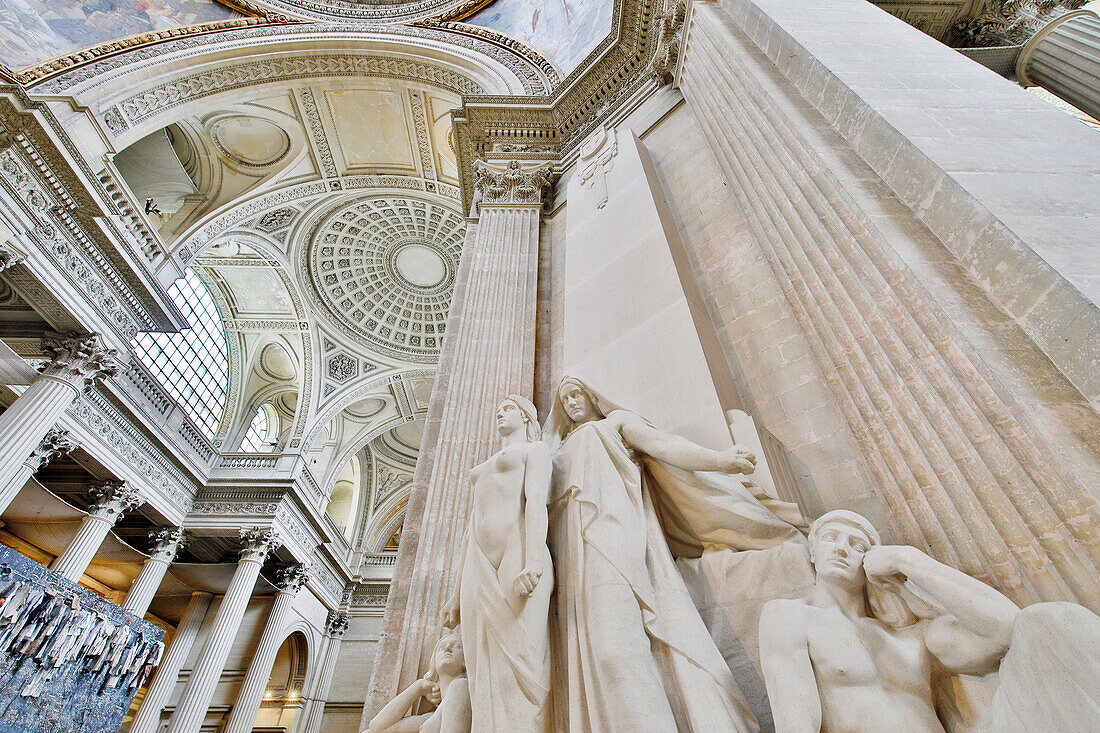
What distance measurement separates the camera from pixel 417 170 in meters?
12.6

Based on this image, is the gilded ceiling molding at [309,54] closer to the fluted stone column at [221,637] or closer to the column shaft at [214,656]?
the fluted stone column at [221,637]

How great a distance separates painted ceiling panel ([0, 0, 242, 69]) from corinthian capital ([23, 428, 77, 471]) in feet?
19.1

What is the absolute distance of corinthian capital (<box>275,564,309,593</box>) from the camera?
1260 centimetres

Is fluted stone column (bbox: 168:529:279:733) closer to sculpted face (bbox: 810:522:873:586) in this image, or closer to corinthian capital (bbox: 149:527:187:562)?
corinthian capital (bbox: 149:527:187:562)

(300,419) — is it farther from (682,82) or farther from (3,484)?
(682,82)

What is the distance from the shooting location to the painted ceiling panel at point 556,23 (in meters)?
8.60

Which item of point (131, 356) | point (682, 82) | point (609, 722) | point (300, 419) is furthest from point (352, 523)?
point (609, 722)

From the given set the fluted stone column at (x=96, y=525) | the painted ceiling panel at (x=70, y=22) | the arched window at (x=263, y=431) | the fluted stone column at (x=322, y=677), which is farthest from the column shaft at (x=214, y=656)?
the painted ceiling panel at (x=70, y=22)

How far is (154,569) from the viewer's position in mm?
10164

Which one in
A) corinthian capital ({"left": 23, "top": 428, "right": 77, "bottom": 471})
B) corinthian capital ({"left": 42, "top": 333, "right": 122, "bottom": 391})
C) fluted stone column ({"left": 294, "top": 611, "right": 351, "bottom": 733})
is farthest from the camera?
fluted stone column ({"left": 294, "top": 611, "right": 351, "bottom": 733})

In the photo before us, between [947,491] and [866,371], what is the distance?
0.55m

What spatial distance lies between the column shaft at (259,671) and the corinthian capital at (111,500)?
429 cm

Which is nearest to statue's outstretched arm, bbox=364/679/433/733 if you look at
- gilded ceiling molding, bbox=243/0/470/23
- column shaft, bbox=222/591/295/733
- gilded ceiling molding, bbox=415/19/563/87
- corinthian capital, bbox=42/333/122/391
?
gilded ceiling molding, bbox=415/19/563/87

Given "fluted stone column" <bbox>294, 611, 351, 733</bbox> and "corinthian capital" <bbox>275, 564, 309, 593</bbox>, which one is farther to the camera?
"fluted stone column" <bbox>294, 611, 351, 733</bbox>
